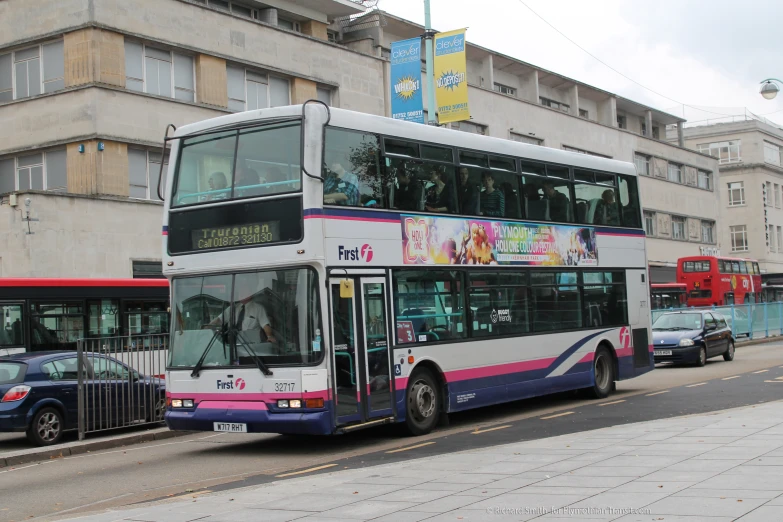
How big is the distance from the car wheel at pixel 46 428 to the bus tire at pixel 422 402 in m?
5.89

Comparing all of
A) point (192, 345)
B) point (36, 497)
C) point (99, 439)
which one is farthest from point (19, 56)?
point (36, 497)

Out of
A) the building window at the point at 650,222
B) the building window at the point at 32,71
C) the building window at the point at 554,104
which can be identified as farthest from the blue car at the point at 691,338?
the building window at the point at 650,222

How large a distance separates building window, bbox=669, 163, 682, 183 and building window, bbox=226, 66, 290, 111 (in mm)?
39098

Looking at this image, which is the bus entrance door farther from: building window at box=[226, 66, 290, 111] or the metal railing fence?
building window at box=[226, 66, 290, 111]

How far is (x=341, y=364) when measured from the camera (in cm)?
1298

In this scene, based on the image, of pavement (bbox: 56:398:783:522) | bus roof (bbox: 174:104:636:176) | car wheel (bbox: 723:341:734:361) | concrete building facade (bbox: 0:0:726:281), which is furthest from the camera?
concrete building facade (bbox: 0:0:726:281)

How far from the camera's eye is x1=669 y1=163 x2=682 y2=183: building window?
228 ft

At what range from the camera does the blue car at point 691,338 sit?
2761 cm

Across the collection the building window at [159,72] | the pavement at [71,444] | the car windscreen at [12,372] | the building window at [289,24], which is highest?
the building window at [289,24]

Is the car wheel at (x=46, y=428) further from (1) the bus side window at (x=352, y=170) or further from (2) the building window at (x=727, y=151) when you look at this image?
(2) the building window at (x=727, y=151)

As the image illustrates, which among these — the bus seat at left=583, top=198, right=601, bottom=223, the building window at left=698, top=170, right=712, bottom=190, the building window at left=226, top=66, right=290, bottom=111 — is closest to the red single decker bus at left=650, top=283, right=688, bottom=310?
the building window at left=698, top=170, right=712, bottom=190

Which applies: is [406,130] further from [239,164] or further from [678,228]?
[678,228]

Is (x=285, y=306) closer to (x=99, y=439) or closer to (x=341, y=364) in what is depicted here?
(x=341, y=364)

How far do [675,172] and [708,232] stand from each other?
586cm
